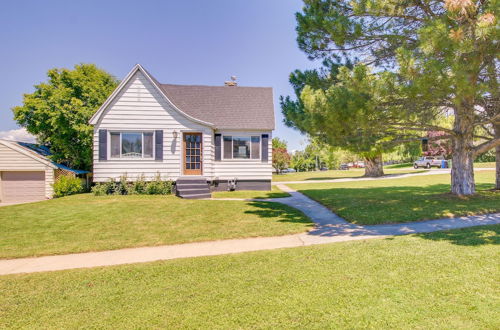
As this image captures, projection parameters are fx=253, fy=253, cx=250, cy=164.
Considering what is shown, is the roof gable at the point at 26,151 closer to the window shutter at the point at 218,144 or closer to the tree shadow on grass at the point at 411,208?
the window shutter at the point at 218,144

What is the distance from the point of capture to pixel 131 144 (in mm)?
13461

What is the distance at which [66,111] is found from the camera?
1473 cm

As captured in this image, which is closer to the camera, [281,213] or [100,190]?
[281,213]

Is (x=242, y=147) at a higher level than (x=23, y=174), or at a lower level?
higher

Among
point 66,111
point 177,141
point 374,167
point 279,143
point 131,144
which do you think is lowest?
point 374,167

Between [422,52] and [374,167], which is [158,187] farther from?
[374,167]

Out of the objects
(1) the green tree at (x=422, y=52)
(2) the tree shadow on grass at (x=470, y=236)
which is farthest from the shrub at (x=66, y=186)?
(2) the tree shadow on grass at (x=470, y=236)

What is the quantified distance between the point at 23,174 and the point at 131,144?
22.2ft

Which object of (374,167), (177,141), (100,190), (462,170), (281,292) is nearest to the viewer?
(281,292)

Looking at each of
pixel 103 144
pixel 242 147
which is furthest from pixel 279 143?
pixel 103 144

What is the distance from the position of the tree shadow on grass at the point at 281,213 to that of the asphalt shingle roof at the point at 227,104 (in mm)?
5643

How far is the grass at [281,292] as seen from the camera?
2.74 m

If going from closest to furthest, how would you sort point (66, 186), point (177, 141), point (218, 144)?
point (177, 141)
point (66, 186)
point (218, 144)

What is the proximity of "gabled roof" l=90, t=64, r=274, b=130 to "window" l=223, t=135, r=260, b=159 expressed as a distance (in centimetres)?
69
